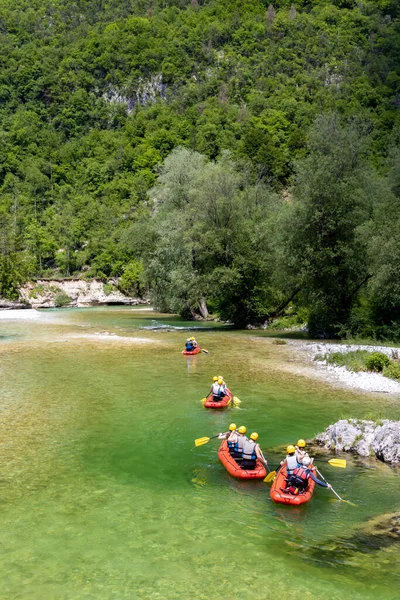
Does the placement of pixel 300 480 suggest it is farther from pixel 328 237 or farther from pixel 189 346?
pixel 328 237

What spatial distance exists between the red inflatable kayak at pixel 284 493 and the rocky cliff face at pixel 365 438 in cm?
324

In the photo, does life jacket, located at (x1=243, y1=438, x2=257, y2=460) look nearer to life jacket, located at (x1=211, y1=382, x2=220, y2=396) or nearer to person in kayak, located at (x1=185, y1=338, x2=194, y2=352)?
life jacket, located at (x1=211, y1=382, x2=220, y2=396)

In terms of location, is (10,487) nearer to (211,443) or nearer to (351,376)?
(211,443)

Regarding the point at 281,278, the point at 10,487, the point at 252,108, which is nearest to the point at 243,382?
the point at 10,487

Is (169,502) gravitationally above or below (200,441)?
below

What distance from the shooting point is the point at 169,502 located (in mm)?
11875

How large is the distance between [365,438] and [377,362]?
36.6 ft

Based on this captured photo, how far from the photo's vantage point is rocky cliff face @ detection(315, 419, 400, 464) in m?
14.7

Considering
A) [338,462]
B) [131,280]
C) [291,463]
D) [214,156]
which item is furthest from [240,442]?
[214,156]

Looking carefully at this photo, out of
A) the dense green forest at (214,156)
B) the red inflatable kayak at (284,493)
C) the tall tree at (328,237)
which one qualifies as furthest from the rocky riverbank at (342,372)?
the red inflatable kayak at (284,493)

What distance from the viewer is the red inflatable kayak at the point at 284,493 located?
11789 millimetres

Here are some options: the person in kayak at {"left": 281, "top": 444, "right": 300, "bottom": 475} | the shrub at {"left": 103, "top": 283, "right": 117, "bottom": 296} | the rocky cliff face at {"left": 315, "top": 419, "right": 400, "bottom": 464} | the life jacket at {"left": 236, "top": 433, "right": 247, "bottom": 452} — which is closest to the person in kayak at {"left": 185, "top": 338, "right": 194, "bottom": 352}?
the rocky cliff face at {"left": 315, "top": 419, "right": 400, "bottom": 464}

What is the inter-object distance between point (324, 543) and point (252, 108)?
136084 mm

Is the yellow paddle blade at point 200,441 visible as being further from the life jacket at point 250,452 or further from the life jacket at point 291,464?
the life jacket at point 291,464
